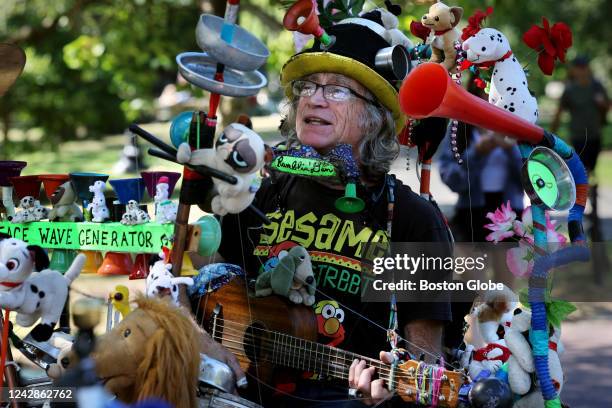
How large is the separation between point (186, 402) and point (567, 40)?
173cm

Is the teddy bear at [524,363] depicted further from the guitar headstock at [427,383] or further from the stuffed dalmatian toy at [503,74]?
the stuffed dalmatian toy at [503,74]

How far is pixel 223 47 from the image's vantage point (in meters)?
2.47

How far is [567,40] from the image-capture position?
303 cm

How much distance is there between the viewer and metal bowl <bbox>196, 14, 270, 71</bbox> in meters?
2.47

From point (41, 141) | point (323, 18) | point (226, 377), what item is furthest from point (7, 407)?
point (41, 141)

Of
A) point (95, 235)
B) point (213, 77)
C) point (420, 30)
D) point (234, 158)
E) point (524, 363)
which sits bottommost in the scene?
point (524, 363)

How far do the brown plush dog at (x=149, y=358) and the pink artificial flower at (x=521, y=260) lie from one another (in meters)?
1.18

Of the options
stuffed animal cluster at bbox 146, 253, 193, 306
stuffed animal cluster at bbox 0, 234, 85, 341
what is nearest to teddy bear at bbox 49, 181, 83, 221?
stuffed animal cluster at bbox 0, 234, 85, 341

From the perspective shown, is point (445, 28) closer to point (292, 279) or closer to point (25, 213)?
point (292, 279)

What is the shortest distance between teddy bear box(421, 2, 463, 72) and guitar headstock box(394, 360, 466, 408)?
1.08 m

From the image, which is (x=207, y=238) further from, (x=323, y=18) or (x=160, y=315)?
(x=323, y=18)

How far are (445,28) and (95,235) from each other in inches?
55.7

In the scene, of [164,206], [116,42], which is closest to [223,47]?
[164,206]

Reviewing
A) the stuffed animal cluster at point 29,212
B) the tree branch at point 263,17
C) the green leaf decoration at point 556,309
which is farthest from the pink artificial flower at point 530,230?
the tree branch at point 263,17
